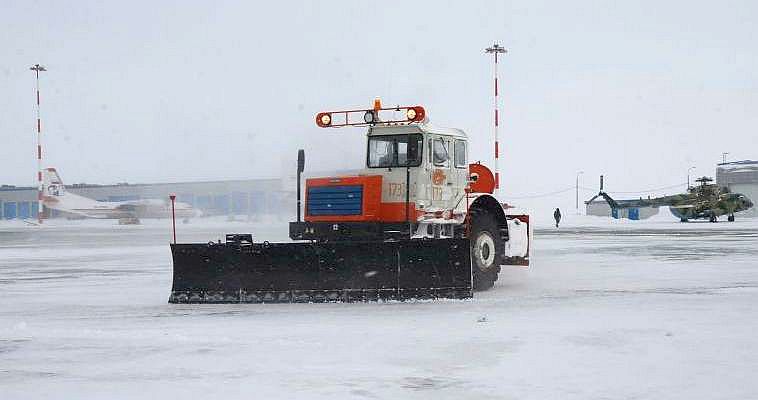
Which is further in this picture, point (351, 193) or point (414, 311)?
point (351, 193)

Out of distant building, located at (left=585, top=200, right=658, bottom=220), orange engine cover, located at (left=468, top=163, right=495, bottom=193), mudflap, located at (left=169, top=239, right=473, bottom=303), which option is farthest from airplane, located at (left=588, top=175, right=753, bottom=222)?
mudflap, located at (left=169, top=239, right=473, bottom=303)

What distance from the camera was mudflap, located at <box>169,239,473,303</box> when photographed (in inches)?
477

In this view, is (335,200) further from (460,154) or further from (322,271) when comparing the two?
(460,154)

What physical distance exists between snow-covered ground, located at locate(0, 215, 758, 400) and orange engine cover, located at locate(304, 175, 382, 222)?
1565 millimetres

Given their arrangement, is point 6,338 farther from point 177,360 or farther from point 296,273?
point 296,273

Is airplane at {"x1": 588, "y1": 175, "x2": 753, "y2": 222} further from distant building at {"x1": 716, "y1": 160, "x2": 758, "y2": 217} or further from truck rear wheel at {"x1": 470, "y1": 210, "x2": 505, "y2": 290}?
truck rear wheel at {"x1": 470, "y1": 210, "x2": 505, "y2": 290}

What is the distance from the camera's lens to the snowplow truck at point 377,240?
12156mm

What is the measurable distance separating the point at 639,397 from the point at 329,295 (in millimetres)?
6806

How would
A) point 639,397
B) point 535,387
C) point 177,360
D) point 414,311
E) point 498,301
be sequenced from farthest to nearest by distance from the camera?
1. point 498,301
2. point 414,311
3. point 177,360
4. point 535,387
5. point 639,397

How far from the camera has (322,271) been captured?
12.3 metres

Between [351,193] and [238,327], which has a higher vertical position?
[351,193]

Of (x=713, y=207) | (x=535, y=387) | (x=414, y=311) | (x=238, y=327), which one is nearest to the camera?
(x=535, y=387)

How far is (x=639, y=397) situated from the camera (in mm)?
5957

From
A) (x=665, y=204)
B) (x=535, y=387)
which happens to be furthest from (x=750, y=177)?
(x=535, y=387)
